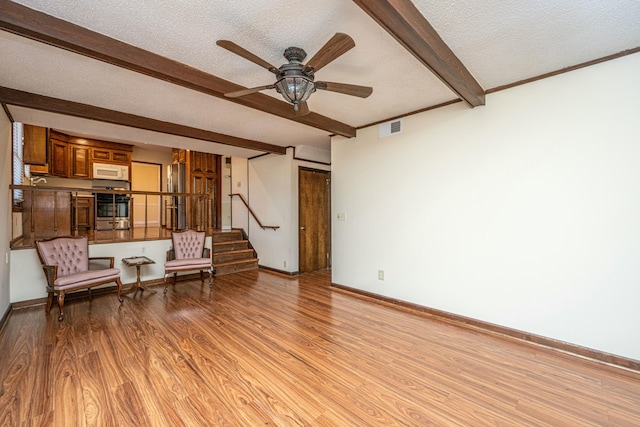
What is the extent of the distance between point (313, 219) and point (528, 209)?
3803 millimetres

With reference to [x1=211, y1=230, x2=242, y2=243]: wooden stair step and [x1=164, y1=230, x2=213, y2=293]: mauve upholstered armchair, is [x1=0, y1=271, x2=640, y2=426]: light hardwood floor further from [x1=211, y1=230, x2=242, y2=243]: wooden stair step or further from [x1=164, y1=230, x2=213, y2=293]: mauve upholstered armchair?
[x1=211, y1=230, x2=242, y2=243]: wooden stair step

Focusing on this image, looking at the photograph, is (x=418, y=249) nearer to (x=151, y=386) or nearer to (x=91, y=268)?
(x=151, y=386)

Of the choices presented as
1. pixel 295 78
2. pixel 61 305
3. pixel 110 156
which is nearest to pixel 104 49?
pixel 295 78

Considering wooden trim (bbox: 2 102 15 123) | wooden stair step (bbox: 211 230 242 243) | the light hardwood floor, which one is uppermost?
wooden trim (bbox: 2 102 15 123)

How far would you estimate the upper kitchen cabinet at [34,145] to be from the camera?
4.53 meters

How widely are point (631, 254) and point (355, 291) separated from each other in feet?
9.73

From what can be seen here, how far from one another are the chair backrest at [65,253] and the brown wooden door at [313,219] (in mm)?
3372

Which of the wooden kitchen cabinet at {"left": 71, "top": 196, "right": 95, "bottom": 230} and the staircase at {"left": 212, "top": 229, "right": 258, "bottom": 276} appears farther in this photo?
the wooden kitchen cabinet at {"left": 71, "top": 196, "right": 95, "bottom": 230}

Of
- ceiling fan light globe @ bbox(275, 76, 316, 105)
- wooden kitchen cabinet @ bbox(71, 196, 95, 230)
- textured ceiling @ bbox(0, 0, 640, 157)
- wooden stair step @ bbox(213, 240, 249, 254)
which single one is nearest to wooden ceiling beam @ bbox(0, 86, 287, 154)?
textured ceiling @ bbox(0, 0, 640, 157)

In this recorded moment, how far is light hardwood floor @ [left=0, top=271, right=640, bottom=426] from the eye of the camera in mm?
1707

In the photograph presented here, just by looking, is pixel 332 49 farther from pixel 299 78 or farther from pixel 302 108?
pixel 302 108

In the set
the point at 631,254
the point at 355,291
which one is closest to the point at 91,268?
the point at 355,291

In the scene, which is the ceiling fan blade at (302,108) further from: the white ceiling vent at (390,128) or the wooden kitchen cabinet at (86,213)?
the wooden kitchen cabinet at (86,213)

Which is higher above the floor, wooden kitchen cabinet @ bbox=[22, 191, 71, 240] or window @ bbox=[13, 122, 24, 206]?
window @ bbox=[13, 122, 24, 206]
